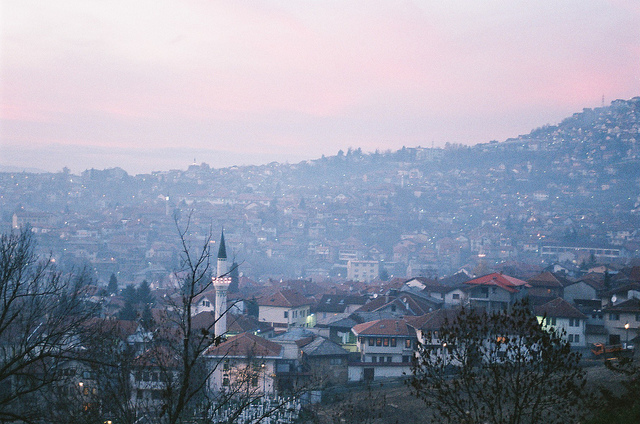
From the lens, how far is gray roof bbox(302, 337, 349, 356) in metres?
21.5

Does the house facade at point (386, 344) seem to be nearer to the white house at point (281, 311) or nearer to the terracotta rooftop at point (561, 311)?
the terracotta rooftop at point (561, 311)

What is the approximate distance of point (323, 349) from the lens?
21.9 metres

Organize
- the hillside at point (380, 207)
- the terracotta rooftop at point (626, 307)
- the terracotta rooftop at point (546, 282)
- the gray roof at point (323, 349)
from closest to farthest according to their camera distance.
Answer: the gray roof at point (323, 349)
the terracotta rooftop at point (626, 307)
the terracotta rooftop at point (546, 282)
the hillside at point (380, 207)

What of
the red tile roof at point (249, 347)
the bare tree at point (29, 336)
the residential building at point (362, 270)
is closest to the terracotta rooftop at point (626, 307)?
the red tile roof at point (249, 347)

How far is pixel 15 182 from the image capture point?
15788 cm

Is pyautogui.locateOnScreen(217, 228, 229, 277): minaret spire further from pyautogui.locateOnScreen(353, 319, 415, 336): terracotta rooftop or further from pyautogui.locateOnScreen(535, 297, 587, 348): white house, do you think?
pyautogui.locateOnScreen(535, 297, 587, 348): white house

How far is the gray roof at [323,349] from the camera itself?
21516 millimetres

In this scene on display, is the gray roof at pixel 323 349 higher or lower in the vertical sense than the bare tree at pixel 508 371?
lower

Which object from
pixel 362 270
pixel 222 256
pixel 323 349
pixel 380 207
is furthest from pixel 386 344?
pixel 380 207

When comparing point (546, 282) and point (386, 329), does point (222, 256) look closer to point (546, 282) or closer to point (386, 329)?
point (386, 329)

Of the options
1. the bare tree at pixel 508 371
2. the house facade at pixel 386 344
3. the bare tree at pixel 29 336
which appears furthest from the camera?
the house facade at pixel 386 344

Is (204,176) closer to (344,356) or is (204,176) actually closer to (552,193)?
(552,193)

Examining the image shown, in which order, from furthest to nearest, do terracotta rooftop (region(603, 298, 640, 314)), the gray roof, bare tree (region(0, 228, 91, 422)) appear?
1. terracotta rooftop (region(603, 298, 640, 314))
2. the gray roof
3. bare tree (region(0, 228, 91, 422))

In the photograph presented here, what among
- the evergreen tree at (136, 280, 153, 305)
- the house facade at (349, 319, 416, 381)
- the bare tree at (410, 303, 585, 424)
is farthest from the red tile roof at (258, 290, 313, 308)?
the bare tree at (410, 303, 585, 424)
